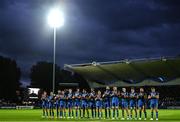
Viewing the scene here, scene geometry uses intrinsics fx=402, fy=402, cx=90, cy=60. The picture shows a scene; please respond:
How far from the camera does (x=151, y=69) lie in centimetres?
7588

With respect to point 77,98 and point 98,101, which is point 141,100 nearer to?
point 98,101

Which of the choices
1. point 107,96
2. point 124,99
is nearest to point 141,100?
point 124,99

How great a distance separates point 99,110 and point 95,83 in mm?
52567

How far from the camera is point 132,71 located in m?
78.4

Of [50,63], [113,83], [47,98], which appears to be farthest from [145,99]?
[50,63]

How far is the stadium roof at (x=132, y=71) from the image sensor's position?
7219 cm

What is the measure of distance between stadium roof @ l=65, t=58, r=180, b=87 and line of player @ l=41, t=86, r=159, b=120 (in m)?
34.8

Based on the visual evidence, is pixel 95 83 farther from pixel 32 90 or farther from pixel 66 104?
pixel 66 104

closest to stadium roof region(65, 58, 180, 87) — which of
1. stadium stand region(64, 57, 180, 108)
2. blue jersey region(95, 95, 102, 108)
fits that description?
stadium stand region(64, 57, 180, 108)

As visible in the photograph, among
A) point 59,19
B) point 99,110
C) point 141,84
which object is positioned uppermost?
point 59,19

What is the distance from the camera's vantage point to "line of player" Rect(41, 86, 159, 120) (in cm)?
3191

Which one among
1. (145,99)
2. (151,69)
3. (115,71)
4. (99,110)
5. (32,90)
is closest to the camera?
(145,99)

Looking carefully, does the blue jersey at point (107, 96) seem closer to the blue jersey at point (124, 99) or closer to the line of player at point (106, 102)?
the line of player at point (106, 102)

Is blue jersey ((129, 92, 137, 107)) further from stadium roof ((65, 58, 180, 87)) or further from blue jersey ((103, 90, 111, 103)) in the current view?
stadium roof ((65, 58, 180, 87))
